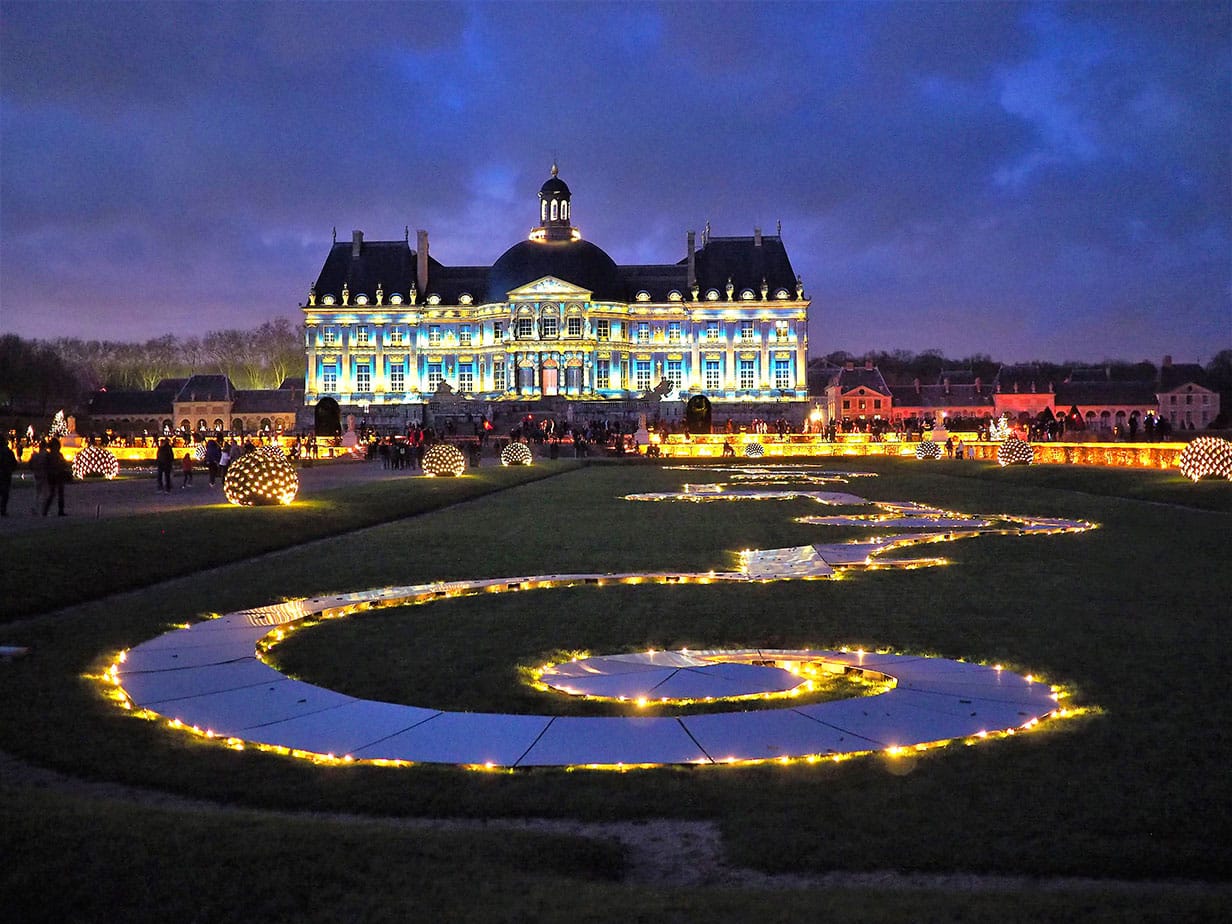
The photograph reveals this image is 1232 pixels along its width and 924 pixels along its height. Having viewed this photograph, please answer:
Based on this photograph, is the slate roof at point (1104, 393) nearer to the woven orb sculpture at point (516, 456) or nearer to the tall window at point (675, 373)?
the tall window at point (675, 373)

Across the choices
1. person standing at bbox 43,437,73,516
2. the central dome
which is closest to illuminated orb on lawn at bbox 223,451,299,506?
person standing at bbox 43,437,73,516

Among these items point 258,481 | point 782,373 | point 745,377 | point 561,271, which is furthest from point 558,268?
point 258,481

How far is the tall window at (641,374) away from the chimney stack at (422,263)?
25479 millimetres

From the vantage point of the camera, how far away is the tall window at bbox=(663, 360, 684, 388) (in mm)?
118625

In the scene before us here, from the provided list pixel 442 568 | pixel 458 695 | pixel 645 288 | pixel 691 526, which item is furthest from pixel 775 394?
pixel 458 695

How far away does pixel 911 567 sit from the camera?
640 inches

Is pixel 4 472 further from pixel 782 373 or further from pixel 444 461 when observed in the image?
pixel 782 373

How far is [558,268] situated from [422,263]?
1696cm

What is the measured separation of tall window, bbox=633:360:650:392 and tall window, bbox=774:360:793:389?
13.7 metres

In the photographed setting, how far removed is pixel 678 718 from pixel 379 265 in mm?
123825

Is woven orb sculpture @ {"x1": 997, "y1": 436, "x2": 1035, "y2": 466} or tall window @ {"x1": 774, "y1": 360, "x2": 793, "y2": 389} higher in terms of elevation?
tall window @ {"x1": 774, "y1": 360, "x2": 793, "y2": 389}

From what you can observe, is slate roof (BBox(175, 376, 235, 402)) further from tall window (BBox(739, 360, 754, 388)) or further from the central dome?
tall window (BBox(739, 360, 754, 388))

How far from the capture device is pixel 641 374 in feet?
A: 391

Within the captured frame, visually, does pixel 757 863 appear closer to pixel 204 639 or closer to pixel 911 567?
pixel 204 639
